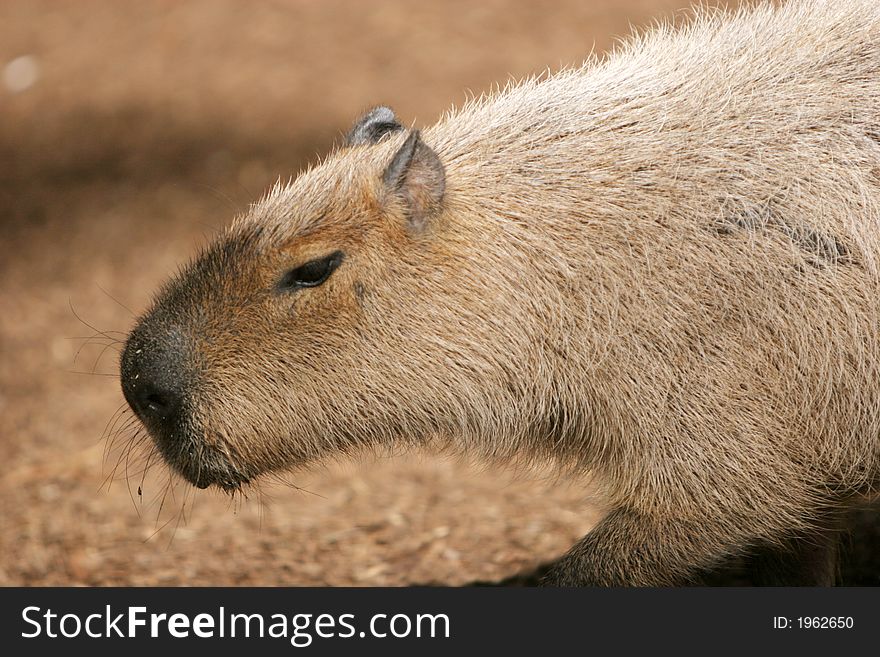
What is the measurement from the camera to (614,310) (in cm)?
357

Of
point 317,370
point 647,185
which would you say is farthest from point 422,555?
point 647,185

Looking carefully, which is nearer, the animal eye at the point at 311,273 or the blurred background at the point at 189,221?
the animal eye at the point at 311,273

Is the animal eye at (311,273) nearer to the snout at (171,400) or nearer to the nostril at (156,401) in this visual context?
the snout at (171,400)

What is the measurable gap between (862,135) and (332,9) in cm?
878

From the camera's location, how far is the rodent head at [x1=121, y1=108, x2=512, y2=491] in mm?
3631

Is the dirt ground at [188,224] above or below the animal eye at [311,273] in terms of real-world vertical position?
above

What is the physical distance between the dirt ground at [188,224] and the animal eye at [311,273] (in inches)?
44.1

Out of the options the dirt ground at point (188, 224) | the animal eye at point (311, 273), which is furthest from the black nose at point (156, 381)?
the dirt ground at point (188, 224)

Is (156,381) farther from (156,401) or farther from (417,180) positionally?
(417,180)

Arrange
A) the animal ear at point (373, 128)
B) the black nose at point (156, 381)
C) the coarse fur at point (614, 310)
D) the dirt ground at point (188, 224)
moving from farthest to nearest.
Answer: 1. the dirt ground at point (188, 224)
2. the animal ear at point (373, 128)
3. the black nose at point (156, 381)
4. the coarse fur at point (614, 310)

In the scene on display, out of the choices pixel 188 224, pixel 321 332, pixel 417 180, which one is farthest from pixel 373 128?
pixel 188 224

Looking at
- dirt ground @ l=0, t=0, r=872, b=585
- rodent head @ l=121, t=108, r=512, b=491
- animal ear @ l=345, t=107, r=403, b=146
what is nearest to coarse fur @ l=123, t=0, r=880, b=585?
rodent head @ l=121, t=108, r=512, b=491

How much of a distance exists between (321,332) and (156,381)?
1.82 feet

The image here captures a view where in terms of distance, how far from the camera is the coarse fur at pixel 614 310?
11.5ft
